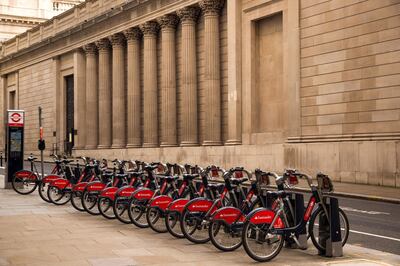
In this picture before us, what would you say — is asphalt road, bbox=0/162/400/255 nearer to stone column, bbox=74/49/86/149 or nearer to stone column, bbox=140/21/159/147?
stone column, bbox=140/21/159/147

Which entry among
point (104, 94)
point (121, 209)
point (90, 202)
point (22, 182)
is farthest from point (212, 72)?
point (121, 209)

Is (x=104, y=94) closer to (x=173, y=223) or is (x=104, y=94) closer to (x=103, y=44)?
(x=103, y=44)

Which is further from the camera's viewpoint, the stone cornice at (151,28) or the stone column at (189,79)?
the stone cornice at (151,28)

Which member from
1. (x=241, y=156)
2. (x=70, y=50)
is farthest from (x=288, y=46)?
(x=70, y=50)

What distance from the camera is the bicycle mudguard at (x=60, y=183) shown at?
727 inches

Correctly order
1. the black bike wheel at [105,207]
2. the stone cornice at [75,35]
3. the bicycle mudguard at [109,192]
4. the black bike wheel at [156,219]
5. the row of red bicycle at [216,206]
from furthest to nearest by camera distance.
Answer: the stone cornice at [75,35]
the black bike wheel at [105,207]
the bicycle mudguard at [109,192]
the black bike wheel at [156,219]
the row of red bicycle at [216,206]

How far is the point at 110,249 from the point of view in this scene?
10719mm

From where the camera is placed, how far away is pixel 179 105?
4256cm

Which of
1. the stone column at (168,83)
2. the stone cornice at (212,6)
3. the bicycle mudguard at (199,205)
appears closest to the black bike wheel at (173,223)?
the bicycle mudguard at (199,205)

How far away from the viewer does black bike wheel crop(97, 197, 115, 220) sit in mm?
14930

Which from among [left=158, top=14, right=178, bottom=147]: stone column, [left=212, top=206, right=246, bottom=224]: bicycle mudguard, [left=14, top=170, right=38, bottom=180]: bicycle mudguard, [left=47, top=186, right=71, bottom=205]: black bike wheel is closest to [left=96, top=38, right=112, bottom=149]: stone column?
[left=158, top=14, right=178, bottom=147]: stone column

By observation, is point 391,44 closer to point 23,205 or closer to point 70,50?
point 23,205

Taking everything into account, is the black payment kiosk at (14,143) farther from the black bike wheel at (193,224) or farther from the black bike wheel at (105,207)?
the black bike wheel at (193,224)

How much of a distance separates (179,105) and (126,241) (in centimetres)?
3118
